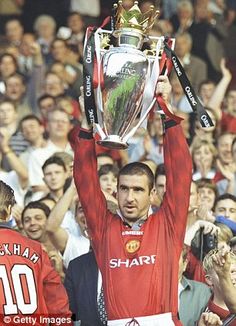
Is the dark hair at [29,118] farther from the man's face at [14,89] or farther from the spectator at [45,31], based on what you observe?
the spectator at [45,31]

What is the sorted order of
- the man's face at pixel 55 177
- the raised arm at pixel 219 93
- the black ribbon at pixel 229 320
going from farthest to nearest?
the raised arm at pixel 219 93
the man's face at pixel 55 177
the black ribbon at pixel 229 320

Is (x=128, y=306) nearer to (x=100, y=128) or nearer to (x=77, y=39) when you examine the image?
(x=100, y=128)

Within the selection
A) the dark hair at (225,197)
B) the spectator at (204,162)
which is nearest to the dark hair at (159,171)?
the dark hair at (225,197)

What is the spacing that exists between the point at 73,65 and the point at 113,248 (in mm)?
4950

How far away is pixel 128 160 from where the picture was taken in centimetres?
1409

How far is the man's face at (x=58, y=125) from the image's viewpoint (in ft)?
47.0

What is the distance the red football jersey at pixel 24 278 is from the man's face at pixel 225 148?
3.44 metres

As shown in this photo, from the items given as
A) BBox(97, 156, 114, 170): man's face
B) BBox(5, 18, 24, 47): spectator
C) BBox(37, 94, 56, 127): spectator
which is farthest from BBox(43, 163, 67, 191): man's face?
BBox(5, 18, 24, 47): spectator

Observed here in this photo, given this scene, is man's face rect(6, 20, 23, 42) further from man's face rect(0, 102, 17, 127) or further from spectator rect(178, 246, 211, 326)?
spectator rect(178, 246, 211, 326)

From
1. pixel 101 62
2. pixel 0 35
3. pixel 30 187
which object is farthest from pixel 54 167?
pixel 0 35

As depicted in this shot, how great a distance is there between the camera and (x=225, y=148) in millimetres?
13992

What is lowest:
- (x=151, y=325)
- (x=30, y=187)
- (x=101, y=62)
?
(x=151, y=325)

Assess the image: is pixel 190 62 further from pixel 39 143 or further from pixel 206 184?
pixel 206 184

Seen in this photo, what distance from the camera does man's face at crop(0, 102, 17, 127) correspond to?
14.7 metres
